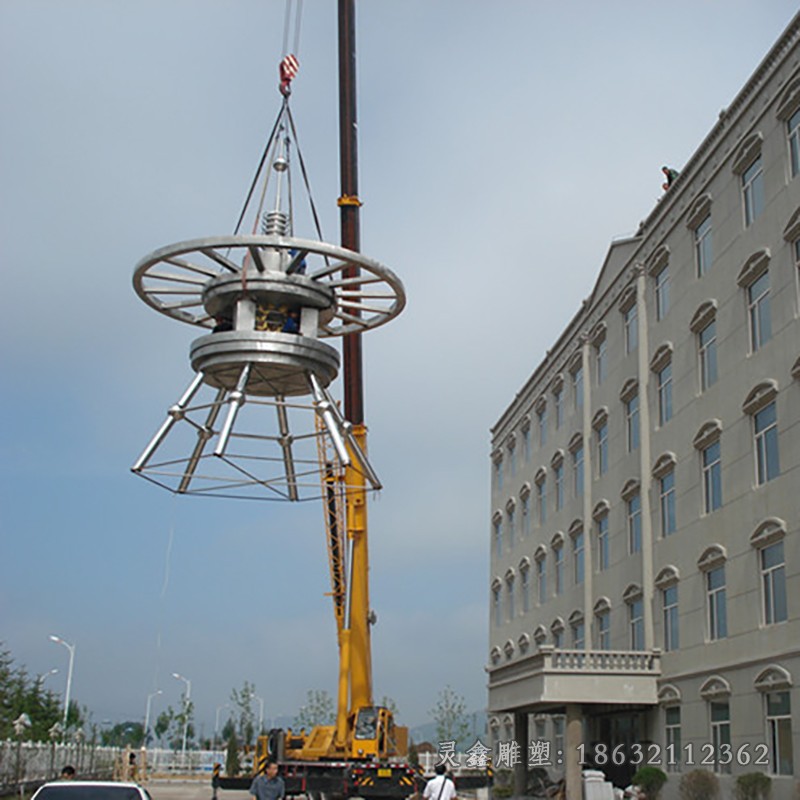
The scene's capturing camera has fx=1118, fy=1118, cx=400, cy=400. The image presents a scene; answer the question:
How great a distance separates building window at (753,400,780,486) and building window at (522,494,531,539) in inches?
905

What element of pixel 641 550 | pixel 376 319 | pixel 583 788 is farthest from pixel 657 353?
pixel 376 319

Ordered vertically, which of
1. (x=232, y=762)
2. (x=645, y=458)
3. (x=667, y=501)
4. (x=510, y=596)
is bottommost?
(x=232, y=762)

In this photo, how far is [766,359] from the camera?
86.2 feet

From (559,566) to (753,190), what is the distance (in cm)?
2045

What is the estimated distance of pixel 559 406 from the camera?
45.9 meters

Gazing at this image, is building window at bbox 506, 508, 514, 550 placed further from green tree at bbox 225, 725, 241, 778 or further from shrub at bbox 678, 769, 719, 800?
shrub at bbox 678, 769, 719, 800

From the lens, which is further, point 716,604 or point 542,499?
point 542,499

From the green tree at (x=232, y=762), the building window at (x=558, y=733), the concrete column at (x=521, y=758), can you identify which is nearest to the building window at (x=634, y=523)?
the concrete column at (x=521, y=758)

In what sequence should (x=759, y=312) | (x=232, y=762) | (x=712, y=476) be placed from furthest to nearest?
(x=232, y=762) < (x=712, y=476) < (x=759, y=312)

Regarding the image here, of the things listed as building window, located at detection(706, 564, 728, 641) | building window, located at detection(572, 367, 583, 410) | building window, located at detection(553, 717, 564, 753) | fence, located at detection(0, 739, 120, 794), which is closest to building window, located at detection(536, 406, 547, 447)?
building window, located at detection(572, 367, 583, 410)

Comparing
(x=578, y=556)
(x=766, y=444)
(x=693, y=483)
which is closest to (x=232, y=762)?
(x=578, y=556)

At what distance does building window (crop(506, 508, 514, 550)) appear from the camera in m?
52.9

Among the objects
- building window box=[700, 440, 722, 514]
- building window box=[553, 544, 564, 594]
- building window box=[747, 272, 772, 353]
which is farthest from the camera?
building window box=[553, 544, 564, 594]

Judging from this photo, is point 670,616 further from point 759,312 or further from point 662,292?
point 662,292
